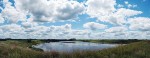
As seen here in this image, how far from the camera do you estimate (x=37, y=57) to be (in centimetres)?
1405

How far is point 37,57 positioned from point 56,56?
1.22 meters

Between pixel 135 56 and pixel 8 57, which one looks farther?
pixel 135 56

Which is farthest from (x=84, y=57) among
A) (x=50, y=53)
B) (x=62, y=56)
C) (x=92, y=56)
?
(x=50, y=53)

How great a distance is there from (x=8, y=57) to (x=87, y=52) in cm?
521

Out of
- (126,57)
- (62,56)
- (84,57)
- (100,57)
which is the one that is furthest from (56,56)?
(126,57)

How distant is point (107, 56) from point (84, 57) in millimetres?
1474

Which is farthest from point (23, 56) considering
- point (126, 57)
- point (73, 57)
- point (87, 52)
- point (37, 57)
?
point (126, 57)

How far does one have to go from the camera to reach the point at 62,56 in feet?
45.4

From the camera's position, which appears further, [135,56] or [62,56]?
[135,56]

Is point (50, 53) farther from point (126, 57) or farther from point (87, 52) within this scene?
point (126, 57)

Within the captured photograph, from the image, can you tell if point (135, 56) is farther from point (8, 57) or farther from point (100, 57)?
point (8, 57)

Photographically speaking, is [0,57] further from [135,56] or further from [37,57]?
[135,56]

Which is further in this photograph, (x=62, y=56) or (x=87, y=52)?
(x=87, y=52)

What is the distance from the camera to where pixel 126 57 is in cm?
1441
